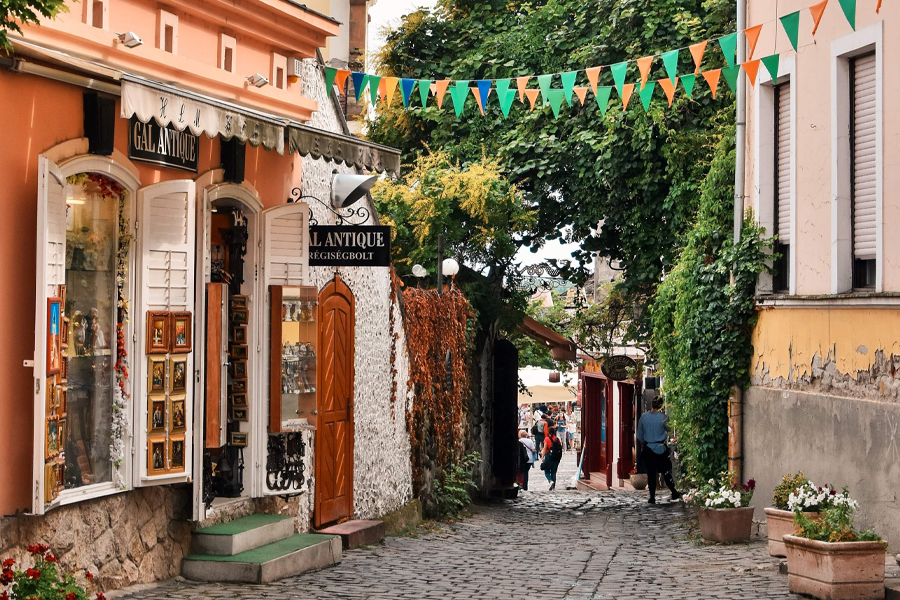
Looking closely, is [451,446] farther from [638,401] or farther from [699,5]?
[638,401]

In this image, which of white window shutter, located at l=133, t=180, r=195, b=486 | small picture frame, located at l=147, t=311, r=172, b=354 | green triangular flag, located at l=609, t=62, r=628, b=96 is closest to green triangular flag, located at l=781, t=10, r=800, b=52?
green triangular flag, located at l=609, t=62, r=628, b=96

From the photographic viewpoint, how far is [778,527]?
34.6ft

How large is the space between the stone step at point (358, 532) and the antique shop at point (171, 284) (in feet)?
0.62

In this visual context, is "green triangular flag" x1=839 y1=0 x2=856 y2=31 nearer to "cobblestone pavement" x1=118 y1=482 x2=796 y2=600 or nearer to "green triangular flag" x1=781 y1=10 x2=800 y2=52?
"green triangular flag" x1=781 y1=10 x2=800 y2=52

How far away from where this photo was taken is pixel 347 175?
40.4 ft

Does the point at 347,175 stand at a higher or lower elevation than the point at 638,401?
higher

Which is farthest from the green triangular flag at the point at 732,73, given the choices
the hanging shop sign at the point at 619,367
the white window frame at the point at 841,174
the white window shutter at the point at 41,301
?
the hanging shop sign at the point at 619,367

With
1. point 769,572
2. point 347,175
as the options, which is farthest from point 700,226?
point 769,572

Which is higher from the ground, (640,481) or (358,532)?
(358,532)

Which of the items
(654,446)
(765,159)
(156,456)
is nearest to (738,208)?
(765,159)

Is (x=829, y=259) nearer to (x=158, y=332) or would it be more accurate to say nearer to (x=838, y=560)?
(x=838, y=560)

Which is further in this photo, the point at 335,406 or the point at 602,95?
the point at 602,95

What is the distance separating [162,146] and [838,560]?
5.81 meters

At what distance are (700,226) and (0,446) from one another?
982cm
